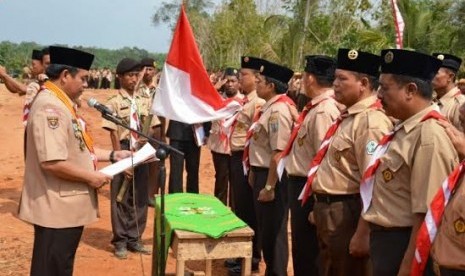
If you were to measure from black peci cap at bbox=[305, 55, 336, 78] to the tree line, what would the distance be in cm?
1361

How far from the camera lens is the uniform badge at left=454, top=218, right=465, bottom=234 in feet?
8.18

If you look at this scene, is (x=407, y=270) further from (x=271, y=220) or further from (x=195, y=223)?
(x=271, y=220)

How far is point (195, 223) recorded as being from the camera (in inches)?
184

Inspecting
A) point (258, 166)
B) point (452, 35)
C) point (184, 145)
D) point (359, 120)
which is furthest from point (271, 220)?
point (452, 35)

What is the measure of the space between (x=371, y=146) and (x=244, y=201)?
2.89 m

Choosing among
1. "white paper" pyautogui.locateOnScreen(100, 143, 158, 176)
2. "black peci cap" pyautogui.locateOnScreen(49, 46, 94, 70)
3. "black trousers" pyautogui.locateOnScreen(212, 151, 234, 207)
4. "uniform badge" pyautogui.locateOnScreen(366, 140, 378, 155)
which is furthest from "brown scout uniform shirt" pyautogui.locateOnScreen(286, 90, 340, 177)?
"black trousers" pyautogui.locateOnScreen(212, 151, 234, 207)

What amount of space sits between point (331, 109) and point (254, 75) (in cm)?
211

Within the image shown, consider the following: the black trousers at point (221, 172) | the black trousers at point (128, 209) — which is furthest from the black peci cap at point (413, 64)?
the black trousers at point (221, 172)

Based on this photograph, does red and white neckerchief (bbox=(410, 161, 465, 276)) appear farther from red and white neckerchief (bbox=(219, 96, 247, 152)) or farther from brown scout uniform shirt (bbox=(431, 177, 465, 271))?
red and white neckerchief (bbox=(219, 96, 247, 152))

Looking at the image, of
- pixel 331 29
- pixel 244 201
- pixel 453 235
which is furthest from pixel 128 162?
pixel 331 29

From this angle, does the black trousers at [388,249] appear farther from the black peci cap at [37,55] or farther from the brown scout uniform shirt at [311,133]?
the black peci cap at [37,55]

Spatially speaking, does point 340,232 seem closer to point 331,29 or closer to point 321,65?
point 321,65

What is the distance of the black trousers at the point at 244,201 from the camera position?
20.6ft

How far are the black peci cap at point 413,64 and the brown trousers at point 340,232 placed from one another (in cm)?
115
